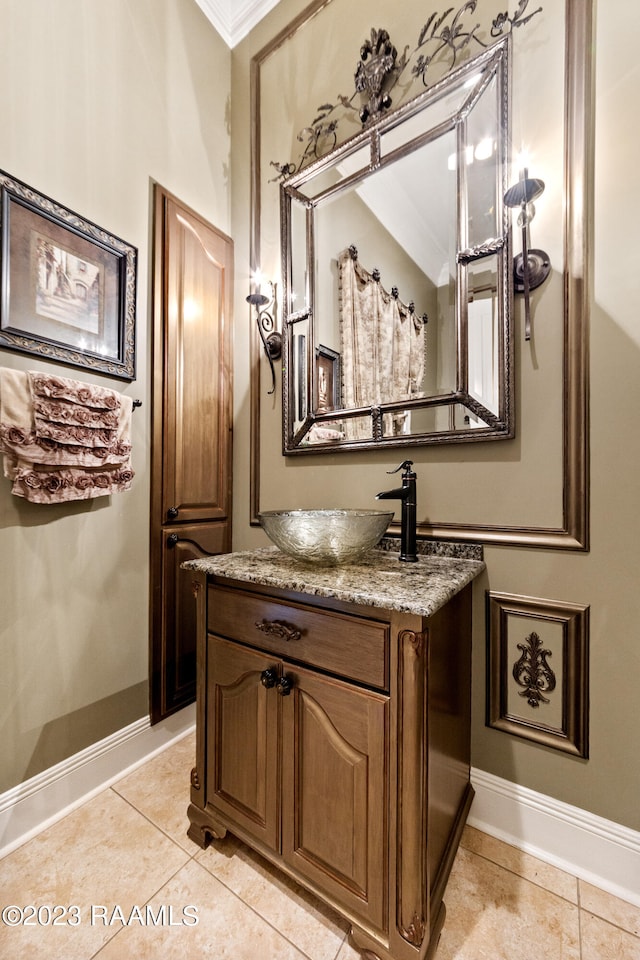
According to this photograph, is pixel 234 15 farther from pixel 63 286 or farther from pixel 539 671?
pixel 539 671

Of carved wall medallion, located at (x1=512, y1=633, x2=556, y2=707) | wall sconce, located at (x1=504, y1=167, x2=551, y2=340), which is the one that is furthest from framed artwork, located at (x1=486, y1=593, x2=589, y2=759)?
wall sconce, located at (x1=504, y1=167, x2=551, y2=340)

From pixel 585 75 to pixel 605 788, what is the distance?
6.35 feet

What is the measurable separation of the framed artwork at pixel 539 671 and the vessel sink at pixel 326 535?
0.48 m

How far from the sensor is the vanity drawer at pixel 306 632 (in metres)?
0.85

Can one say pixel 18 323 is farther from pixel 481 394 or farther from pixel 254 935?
pixel 254 935

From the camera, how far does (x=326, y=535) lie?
1024 millimetres

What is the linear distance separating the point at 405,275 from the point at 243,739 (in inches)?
60.9

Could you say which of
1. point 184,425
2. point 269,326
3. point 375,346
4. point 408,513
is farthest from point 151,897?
point 269,326

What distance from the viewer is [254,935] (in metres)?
0.93

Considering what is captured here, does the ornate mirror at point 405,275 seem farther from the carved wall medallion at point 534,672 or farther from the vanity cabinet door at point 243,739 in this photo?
the vanity cabinet door at point 243,739

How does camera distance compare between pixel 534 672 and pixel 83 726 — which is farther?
pixel 83 726

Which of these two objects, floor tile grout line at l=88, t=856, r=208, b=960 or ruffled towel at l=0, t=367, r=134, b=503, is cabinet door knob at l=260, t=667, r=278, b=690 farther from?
ruffled towel at l=0, t=367, r=134, b=503

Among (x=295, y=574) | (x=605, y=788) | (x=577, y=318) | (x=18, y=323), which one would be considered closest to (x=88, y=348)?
(x=18, y=323)

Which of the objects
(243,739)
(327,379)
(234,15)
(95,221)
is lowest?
(243,739)
